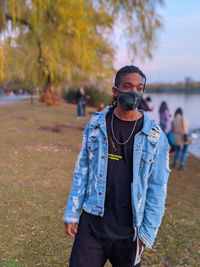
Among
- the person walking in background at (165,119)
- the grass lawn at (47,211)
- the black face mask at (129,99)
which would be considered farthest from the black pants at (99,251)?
the person walking in background at (165,119)

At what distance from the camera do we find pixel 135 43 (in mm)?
14367

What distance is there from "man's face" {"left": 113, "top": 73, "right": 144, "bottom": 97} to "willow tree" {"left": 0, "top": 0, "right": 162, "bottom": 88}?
30.6ft

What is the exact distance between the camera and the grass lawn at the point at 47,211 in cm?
345

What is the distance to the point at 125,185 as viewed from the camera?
1849mm

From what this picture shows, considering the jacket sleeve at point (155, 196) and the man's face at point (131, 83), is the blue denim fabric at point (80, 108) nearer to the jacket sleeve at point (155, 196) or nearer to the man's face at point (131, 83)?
the man's face at point (131, 83)

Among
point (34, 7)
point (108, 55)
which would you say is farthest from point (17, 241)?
point (108, 55)

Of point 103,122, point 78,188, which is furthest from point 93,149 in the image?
point 78,188

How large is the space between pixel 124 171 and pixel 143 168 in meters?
0.13

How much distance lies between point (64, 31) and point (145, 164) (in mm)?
11143

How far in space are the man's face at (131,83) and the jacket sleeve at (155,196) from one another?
386 millimetres

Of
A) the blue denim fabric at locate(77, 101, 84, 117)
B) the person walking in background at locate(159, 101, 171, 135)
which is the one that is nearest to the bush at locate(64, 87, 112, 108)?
the blue denim fabric at locate(77, 101, 84, 117)

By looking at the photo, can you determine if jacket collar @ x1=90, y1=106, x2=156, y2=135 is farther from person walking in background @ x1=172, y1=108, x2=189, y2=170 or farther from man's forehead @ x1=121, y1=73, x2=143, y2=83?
person walking in background @ x1=172, y1=108, x2=189, y2=170

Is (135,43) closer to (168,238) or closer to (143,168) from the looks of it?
(168,238)

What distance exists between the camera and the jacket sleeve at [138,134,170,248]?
73.0 inches
